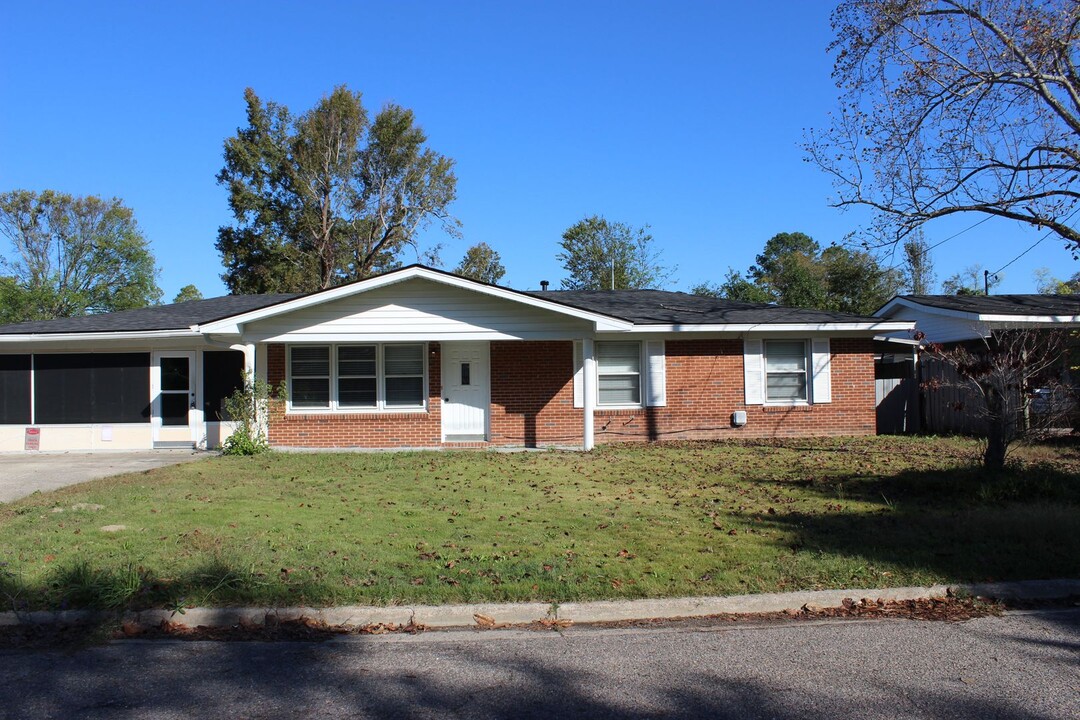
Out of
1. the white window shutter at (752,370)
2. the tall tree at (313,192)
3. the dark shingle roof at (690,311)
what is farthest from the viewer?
the tall tree at (313,192)

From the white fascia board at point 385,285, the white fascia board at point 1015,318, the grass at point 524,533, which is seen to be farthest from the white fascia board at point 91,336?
the white fascia board at point 1015,318

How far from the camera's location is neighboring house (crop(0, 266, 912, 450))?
15312mm

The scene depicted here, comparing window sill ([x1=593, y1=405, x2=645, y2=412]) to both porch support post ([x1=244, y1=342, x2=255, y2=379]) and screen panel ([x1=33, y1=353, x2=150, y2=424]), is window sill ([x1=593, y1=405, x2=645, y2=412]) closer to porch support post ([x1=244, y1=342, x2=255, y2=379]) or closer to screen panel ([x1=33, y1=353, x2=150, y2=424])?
porch support post ([x1=244, y1=342, x2=255, y2=379])

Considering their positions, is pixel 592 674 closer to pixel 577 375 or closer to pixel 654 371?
pixel 577 375

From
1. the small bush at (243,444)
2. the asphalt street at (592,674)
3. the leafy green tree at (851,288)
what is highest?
the leafy green tree at (851,288)

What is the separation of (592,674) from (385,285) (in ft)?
37.0

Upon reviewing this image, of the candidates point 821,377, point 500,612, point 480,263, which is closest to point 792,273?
point 480,263

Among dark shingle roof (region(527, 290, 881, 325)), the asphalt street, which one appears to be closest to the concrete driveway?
the asphalt street

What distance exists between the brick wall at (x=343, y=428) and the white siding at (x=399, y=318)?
4.01ft

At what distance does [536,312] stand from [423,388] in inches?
116

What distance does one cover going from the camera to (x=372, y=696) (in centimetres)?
439

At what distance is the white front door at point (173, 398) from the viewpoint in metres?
16.3

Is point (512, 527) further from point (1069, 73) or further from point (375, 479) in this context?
point (1069, 73)

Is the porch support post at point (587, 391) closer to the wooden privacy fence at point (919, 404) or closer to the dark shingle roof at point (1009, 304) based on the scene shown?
the wooden privacy fence at point (919, 404)
